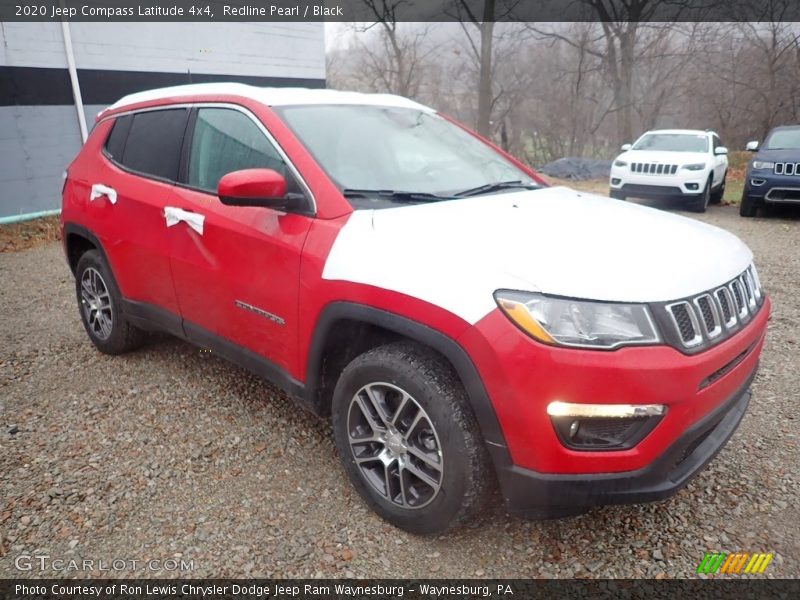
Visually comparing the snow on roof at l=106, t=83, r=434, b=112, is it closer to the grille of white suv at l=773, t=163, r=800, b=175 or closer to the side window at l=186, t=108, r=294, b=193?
the side window at l=186, t=108, r=294, b=193

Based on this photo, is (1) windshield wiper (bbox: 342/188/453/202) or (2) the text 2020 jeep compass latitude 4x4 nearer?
(2) the text 2020 jeep compass latitude 4x4

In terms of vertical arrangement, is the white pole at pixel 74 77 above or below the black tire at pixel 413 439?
above

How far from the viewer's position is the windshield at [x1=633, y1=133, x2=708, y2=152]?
36.4 ft

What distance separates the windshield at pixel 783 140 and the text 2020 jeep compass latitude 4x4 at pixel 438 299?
896cm

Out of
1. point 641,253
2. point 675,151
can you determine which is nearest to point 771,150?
point 675,151

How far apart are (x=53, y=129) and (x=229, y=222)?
27.6ft

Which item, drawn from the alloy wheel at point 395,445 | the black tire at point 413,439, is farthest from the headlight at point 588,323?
the alloy wheel at point 395,445

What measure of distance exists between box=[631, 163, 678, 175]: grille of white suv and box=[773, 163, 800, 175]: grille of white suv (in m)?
1.58

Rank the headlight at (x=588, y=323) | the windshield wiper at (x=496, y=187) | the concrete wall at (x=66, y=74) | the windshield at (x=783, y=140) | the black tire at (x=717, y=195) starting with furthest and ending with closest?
1. the black tire at (x=717, y=195)
2. the windshield at (x=783, y=140)
3. the concrete wall at (x=66, y=74)
4. the windshield wiper at (x=496, y=187)
5. the headlight at (x=588, y=323)

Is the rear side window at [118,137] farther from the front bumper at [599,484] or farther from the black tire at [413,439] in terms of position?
the front bumper at [599,484]

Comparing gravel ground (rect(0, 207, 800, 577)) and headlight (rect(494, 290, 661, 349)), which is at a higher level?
headlight (rect(494, 290, 661, 349))

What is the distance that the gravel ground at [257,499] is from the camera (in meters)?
2.22

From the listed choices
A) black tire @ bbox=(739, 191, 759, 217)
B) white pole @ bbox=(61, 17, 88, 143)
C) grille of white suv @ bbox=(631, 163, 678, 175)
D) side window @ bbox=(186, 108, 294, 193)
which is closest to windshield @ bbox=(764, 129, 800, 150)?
black tire @ bbox=(739, 191, 759, 217)

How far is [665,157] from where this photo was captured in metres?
10.6
